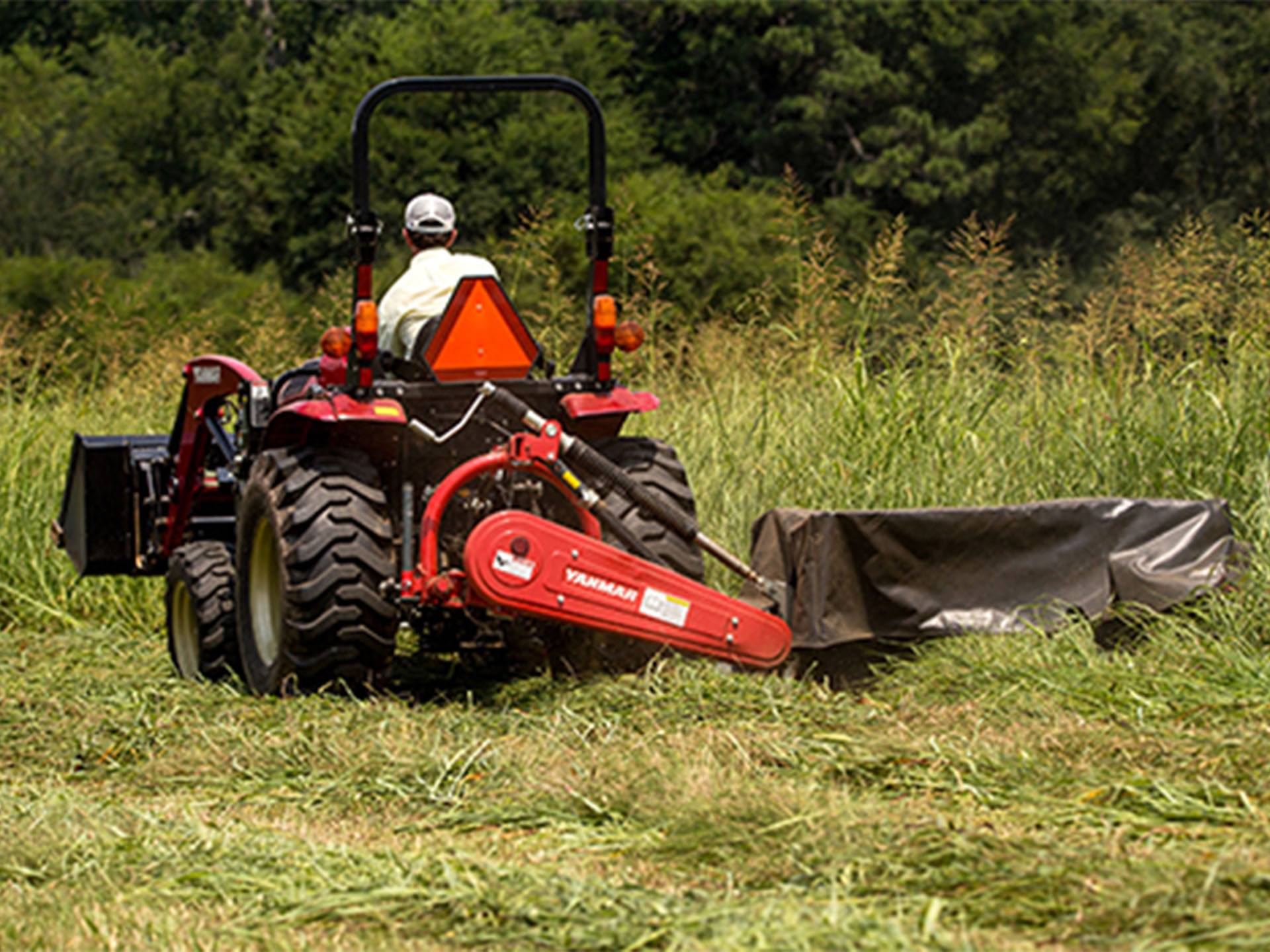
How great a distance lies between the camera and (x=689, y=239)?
27.1m

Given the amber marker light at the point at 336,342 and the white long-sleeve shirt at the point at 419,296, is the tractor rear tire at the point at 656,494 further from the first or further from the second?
the amber marker light at the point at 336,342

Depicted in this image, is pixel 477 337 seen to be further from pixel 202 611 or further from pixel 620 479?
pixel 202 611

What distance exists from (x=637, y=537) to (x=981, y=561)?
1117mm

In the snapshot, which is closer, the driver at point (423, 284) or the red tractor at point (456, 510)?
the red tractor at point (456, 510)

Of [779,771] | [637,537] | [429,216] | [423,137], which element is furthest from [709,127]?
[779,771]

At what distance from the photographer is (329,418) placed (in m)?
5.55

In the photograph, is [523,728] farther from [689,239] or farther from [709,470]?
[689,239]

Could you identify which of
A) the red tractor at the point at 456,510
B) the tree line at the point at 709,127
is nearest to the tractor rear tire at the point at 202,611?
the red tractor at the point at 456,510

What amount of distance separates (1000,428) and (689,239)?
2011 centimetres

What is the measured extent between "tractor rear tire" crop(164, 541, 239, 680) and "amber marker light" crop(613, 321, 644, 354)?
1.73m

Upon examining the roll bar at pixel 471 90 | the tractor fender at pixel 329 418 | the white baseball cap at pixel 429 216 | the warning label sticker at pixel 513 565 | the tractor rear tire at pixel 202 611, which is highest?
the roll bar at pixel 471 90

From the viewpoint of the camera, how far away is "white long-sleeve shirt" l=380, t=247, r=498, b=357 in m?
6.07

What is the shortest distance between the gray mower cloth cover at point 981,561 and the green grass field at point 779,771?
143mm

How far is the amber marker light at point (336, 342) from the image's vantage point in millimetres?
5539
